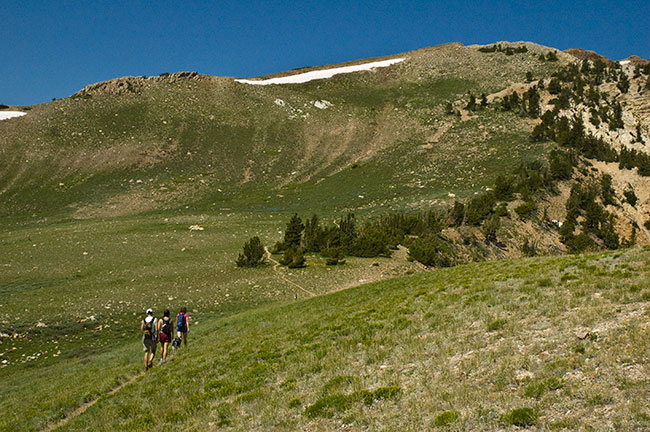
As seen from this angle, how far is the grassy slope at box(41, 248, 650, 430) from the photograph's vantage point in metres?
7.93

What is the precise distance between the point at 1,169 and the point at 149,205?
31409mm

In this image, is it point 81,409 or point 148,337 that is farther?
point 148,337

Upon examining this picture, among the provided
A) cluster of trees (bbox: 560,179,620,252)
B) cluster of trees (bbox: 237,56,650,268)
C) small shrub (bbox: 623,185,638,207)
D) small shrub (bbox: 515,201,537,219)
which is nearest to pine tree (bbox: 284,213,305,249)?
cluster of trees (bbox: 237,56,650,268)

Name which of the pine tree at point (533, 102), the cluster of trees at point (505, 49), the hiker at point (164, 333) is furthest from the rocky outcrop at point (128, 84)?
the hiker at point (164, 333)

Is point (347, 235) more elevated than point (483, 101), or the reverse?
point (483, 101)

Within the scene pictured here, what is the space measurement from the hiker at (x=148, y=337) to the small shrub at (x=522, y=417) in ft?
44.1

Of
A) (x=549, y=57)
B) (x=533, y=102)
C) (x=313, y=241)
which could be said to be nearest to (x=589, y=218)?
(x=313, y=241)

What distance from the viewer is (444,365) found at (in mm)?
10609

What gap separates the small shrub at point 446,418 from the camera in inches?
309

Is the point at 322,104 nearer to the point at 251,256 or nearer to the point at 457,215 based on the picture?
the point at 457,215

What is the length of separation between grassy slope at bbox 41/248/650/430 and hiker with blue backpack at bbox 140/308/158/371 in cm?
96

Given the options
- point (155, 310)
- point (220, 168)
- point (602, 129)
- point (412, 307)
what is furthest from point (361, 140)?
point (412, 307)

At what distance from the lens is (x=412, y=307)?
1739 cm

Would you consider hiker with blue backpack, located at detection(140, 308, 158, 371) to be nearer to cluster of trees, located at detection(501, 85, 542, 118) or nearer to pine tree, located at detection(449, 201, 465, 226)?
pine tree, located at detection(449, 201, 465, 226)
